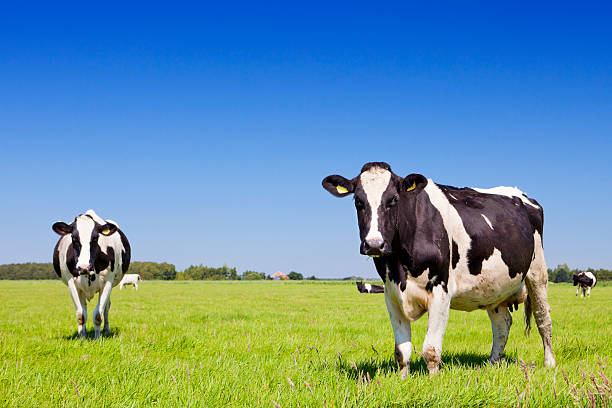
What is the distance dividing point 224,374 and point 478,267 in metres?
3.45

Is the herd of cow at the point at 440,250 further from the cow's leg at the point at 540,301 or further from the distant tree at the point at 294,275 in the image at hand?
the distant tree at the point at 294,275

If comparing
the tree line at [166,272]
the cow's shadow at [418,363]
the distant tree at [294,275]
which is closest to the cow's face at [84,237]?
the cow's shadow at [418,363]

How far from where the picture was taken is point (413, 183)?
5.79m

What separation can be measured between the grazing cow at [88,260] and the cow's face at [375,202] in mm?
6379

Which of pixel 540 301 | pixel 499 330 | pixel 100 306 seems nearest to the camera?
pixel 499 330

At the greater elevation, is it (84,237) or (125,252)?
(84,237)

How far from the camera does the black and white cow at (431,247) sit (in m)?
5.56

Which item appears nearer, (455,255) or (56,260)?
(455,255)

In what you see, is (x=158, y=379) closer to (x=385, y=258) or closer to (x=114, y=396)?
(x=114, y=396)

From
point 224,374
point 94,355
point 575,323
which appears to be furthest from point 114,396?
Answer: point 575,323

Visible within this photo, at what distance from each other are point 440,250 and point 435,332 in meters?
0.97

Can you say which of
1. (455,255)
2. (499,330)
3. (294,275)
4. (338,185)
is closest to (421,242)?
(455,255)

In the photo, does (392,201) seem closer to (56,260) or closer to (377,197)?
(377,197)

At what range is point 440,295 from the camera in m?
5.82
